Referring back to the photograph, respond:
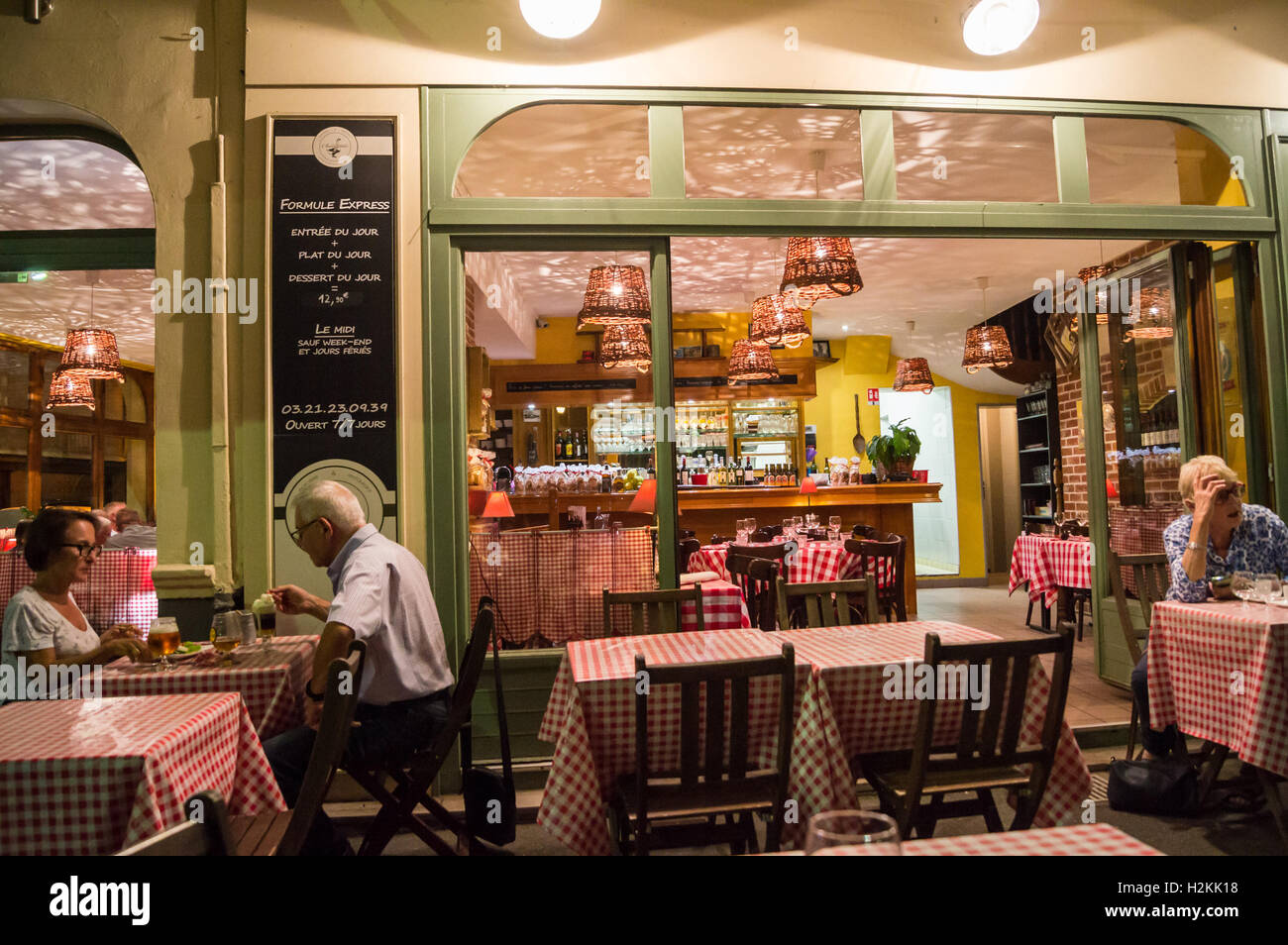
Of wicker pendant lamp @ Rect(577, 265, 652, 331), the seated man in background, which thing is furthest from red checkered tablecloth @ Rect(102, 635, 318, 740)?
wicker pendant lamp @ Rect(577, 265, 652, 331)

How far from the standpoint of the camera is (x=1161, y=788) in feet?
10.7

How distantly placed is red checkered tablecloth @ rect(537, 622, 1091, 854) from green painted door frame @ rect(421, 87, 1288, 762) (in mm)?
1433

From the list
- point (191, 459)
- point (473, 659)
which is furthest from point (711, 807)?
point (191, 459)

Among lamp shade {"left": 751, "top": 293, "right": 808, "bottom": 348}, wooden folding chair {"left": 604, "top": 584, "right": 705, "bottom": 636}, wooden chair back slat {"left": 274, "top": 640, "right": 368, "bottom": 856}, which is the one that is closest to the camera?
wooden chair back slat {"left": 274, "top": 640, "right": 368, "bottom": 856}

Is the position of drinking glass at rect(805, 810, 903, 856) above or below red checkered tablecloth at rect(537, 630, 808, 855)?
above

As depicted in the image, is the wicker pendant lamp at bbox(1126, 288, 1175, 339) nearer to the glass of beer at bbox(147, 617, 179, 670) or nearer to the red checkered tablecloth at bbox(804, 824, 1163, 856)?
the red checkered tablecloth at bbox(804, 824, 1163, 856)

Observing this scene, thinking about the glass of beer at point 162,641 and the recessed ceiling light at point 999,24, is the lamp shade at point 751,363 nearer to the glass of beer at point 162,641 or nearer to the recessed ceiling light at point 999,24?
the recessed ceiling light at point 999,24

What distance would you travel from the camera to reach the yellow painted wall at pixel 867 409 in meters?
11.6

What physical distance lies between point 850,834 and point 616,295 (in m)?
5.71

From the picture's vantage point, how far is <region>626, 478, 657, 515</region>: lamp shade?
13.7 ft

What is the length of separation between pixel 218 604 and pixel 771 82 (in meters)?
3.56

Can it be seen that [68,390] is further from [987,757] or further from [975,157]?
[987,757]

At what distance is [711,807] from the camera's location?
233 centimetres

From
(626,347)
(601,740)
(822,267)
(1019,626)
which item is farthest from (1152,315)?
(601,740)
